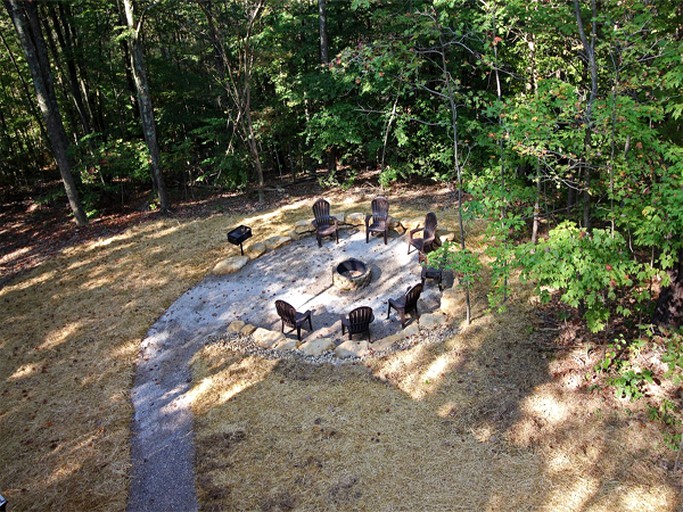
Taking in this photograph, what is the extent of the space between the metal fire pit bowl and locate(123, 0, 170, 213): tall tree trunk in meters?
7.36

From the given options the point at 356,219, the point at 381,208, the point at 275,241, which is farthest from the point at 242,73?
the point at 381,208

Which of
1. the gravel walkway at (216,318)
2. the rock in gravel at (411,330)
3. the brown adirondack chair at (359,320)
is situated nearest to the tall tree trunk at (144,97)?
the gravel walkway at (216,318)

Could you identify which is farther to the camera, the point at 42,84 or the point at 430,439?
the point at 42,84

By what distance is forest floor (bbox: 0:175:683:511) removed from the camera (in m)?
4.55

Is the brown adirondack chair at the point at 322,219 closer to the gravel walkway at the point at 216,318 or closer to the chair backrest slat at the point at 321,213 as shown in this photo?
the chair backrest slat at the point at 321,213

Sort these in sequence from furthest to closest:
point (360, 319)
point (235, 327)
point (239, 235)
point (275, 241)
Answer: point (275, 241) → point (239, 235) → point (235, 327) → point (360, 319)

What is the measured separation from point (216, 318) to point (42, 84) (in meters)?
8.59

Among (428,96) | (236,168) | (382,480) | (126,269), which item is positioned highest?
(428,96)

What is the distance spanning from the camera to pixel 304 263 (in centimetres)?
974

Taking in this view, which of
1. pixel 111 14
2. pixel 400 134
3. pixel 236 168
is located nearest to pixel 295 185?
pixel 236 168

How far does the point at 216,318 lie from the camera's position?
8.12m

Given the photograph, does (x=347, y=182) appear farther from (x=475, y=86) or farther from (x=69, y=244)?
(x=69, y=244)

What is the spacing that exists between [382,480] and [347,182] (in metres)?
10.8

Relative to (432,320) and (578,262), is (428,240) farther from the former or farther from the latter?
(578,262)
